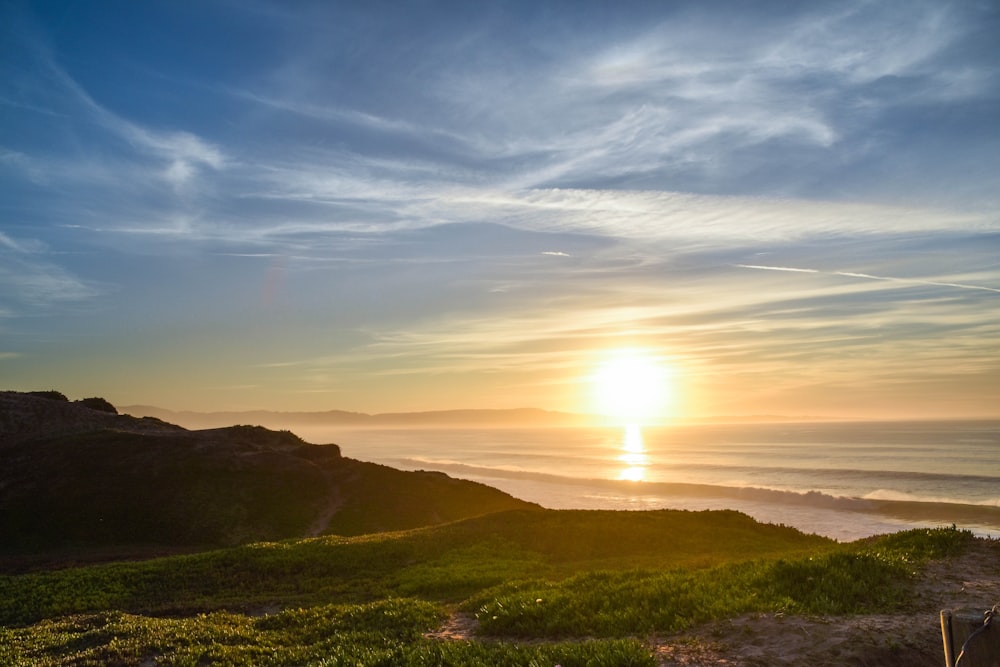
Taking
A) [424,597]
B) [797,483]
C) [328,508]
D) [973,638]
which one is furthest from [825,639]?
[797,483]

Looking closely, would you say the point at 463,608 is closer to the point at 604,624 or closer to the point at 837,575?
the point at 604,624

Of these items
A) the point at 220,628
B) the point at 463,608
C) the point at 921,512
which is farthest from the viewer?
the point at 921,512

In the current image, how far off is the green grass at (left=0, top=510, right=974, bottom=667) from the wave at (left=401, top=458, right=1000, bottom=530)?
123ft

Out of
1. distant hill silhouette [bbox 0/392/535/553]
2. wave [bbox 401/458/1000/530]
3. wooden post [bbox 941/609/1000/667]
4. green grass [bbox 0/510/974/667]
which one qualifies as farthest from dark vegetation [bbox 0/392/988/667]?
wave [bbox 401/458/1000/530]

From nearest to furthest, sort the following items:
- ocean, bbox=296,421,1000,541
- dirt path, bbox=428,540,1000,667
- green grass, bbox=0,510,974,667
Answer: dirt path, bbox=428,540,1000,667, green grass, bbox=0,510,974,667, ocean, bbox=296,421,1000,541

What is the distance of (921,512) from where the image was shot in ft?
197

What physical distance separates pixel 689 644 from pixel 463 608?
8.13 meters

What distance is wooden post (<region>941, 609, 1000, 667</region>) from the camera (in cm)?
585

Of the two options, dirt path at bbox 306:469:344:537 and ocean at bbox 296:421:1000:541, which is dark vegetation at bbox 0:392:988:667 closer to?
dirt path at bbox 306:469:344:537

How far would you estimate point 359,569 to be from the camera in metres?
28.5

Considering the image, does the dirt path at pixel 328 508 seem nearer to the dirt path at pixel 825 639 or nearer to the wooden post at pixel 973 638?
the dirt path at pixel 825 639

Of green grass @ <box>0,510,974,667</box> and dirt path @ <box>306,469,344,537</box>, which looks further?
dirt path @ <box>306,469,344,537</box>

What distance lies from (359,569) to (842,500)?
59914mm

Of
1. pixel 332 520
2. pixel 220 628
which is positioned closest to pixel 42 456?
pixel 332 520
